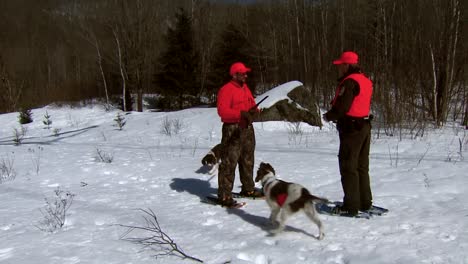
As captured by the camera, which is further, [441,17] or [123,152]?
[441,17]

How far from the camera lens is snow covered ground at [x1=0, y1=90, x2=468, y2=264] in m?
3.84

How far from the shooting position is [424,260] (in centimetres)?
341

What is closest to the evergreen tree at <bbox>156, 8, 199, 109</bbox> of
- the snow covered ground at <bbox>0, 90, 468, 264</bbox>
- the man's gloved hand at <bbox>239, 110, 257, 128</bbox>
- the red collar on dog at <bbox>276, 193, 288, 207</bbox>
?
the snow covered ground at <bbox>0, 90, 468, 264</bbox>

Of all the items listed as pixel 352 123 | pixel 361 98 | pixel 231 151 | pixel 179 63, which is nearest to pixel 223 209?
pixel 231 151

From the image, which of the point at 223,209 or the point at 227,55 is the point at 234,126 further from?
the point at 227,55

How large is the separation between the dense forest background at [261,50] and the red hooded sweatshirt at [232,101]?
704cm

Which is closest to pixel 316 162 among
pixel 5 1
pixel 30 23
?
pixel 30 23

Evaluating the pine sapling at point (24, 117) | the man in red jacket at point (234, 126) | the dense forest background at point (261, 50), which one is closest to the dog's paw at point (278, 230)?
the man in red jacket at point (234, 126)

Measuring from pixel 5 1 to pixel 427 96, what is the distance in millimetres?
51466

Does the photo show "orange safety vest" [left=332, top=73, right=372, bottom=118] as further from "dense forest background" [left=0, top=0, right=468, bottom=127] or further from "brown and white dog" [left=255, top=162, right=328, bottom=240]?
"dense forest background" [left=0, top=0, right=468, bottom=127]

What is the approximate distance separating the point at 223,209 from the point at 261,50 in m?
25.0

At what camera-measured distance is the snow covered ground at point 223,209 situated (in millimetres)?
3836

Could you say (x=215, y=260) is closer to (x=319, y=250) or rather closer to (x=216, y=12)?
(x=319, y=250)

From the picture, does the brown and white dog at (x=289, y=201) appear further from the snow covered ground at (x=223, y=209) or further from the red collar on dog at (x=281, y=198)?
the snow covered ground at (x=223, y=209)
